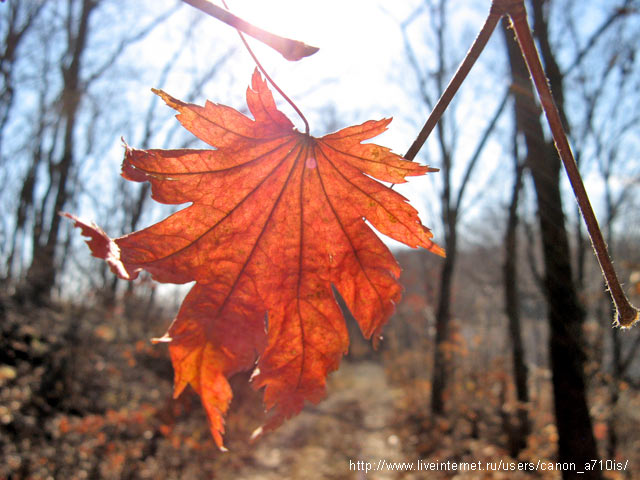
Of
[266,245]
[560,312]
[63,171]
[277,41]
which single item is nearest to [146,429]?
[63,171]

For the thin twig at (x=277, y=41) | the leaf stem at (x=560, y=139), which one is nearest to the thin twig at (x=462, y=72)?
the leaf stem at (x=560, y=139)

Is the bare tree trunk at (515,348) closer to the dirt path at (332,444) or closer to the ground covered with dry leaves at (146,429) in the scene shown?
the ground covered with dry leaves at (146,429)

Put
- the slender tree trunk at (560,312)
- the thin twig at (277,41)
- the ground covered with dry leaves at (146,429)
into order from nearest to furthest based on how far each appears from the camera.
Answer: the thin twig at (277,41) → the slender tree trunk at (560,312) → the ground covered with dry leaves at (146,429)

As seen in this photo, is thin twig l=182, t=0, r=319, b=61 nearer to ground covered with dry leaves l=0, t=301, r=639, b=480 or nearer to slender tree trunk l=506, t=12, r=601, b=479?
slender tree trunk l=506, t=12, r=601, b=479

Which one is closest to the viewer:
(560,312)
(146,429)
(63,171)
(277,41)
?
(277,41)

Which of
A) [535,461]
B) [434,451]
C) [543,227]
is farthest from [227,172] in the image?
[434,451]

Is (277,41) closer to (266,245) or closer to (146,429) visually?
(266,245)
